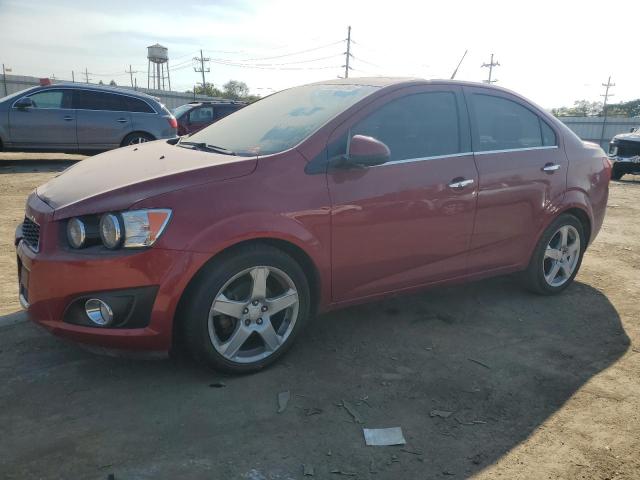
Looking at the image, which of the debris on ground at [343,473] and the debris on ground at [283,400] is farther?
the debris on ground at [283,400]

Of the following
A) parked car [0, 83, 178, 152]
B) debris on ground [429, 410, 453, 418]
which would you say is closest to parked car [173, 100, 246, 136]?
parked car [0, 83, 178, 152]

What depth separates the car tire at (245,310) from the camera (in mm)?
2846

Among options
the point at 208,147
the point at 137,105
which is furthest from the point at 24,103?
the point at 208,147

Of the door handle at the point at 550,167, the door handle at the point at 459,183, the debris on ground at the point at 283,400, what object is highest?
the door handle at the point at 550,167

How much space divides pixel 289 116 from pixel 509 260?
2.07 metres

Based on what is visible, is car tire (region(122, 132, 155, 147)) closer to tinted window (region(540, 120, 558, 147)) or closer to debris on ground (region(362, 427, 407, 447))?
tinted window (region(540, 120, 558, 147))

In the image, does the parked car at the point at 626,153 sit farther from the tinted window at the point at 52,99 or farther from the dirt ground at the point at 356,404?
the tinted window at the point at 52,99

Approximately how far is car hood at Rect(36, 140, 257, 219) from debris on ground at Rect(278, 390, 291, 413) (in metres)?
1.22

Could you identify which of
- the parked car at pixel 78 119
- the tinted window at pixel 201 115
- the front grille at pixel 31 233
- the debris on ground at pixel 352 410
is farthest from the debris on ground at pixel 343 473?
the tinted window at pixel 201 115

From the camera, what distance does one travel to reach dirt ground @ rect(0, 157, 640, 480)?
94.3 inches

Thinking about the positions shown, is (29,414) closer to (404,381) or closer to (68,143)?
(404,381)

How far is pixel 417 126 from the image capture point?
3.68m

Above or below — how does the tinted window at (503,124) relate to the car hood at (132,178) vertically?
above

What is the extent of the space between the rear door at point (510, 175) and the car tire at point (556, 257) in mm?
162
